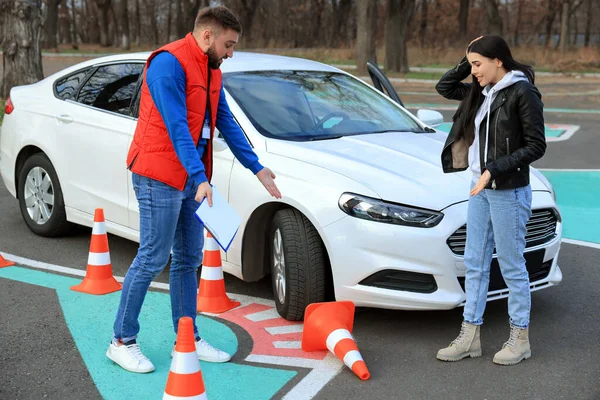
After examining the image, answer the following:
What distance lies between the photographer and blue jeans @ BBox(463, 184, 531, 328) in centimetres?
418

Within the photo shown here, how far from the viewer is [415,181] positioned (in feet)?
15.3

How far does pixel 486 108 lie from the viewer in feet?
13.7

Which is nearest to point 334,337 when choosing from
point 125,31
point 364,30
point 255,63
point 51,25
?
point 255,63

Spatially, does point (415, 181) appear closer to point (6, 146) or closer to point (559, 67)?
point (6, 146)

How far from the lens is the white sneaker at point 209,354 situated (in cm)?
436

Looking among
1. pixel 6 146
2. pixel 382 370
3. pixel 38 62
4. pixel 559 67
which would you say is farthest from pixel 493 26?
pixel 382 370

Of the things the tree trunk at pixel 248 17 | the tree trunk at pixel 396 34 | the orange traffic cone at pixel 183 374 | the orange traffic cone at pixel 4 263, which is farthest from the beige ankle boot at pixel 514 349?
the tree trunk at pixel 248 17

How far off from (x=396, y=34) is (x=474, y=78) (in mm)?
25518

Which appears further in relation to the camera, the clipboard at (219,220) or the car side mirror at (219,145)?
the car side mirror at (219,145)

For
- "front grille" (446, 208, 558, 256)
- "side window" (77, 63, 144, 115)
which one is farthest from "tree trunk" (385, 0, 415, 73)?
"front grille" (446, 208, 558, 256)

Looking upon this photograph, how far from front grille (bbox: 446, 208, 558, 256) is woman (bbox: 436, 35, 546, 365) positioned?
0.18 m

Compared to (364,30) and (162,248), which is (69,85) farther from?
(364,30)

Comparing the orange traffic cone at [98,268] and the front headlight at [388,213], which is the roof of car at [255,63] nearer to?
the orange traffic cone at [98,268]

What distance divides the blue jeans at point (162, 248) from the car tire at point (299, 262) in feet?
2.08
